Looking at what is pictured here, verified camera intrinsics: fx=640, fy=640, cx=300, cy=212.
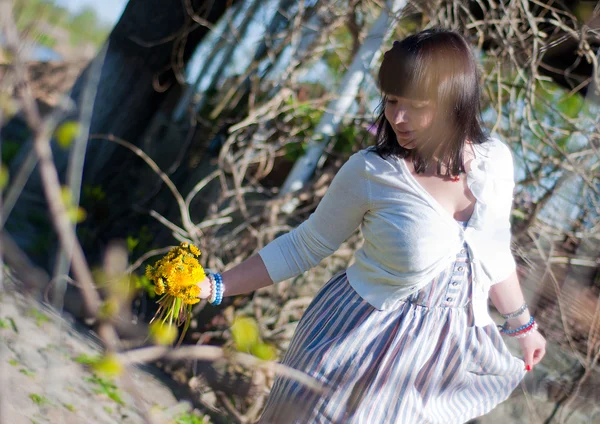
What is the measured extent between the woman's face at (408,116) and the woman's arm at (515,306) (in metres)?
0.55

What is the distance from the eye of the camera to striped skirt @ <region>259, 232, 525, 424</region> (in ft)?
5.84

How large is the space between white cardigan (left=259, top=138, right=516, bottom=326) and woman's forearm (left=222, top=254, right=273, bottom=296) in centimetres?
2

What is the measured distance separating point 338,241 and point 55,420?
1244 millimetres

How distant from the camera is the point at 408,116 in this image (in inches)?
70.4

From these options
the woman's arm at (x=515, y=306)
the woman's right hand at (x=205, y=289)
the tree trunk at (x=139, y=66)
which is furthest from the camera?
the tree trunk at (x=139, y=66)

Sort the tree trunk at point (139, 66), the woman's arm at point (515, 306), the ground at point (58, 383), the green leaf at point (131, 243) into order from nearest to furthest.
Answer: the woman's arm at point (515, 306) → the ground at point (58, 383) → the green leaf at point (131, 243) → the tree trunk at point (139, 66)

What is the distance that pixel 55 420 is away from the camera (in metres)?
2.29

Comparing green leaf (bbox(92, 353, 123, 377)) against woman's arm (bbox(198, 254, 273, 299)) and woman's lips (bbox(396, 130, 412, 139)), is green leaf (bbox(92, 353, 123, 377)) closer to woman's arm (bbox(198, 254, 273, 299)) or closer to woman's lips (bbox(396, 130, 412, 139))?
woman's arm (bbox(198, 254, 273, 299))

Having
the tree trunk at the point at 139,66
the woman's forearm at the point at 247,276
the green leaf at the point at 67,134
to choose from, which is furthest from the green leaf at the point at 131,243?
the green leaf at the point at 67,134

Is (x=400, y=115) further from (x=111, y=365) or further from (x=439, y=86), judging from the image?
(x=111, y=365)

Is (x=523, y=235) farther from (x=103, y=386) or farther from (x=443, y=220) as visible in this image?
(x=103, y=386)

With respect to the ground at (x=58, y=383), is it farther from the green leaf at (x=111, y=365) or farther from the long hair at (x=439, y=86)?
the green leaf at (x=111, y=365)

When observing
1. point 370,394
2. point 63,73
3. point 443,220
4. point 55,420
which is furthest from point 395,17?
point 63,73

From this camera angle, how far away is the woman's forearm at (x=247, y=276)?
6.19 feet
